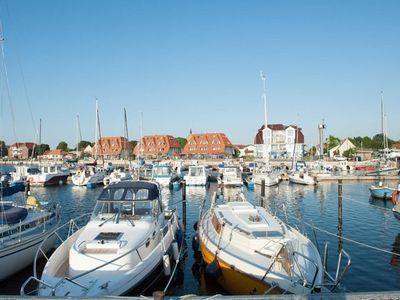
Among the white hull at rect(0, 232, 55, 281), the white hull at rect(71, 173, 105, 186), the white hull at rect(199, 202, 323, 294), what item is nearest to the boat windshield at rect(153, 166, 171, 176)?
the white hull at rect(71, 173, 105, 186)

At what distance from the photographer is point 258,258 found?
A: 11.5 meters

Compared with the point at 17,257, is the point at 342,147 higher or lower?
higher

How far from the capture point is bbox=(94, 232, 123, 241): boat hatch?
441 inches

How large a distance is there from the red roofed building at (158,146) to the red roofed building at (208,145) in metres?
9.85

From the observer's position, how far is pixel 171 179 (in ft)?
167

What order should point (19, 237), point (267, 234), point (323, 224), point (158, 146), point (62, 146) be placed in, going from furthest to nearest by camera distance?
1. point (62, 146)
2. point (158, 146)
3. point (323, 224)
4. point (19, 237)
5. point (267, 234)

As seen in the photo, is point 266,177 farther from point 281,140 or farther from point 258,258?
point 281,140

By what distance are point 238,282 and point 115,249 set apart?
406 centimetres

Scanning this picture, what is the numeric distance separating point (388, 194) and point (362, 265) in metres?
22.2

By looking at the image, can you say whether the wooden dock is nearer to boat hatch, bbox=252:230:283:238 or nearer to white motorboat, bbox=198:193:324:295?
white motorboat, bbox=198:193:324:295

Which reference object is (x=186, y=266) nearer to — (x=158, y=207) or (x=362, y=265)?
(x=158, y=207)

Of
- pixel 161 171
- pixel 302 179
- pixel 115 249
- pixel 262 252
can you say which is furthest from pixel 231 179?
pixel 115 249

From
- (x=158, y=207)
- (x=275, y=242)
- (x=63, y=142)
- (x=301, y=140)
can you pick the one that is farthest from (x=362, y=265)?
(x=63, y=142)

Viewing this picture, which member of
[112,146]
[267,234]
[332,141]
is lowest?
[267,234]
